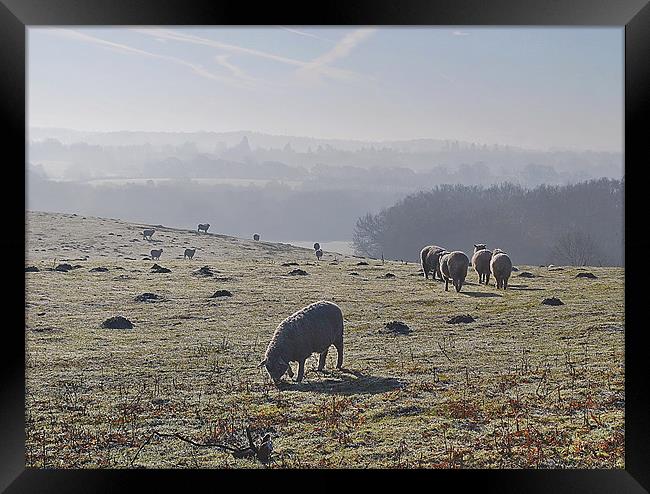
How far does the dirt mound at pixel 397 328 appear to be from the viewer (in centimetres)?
1059

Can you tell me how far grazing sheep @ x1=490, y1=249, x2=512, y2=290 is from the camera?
12.1m

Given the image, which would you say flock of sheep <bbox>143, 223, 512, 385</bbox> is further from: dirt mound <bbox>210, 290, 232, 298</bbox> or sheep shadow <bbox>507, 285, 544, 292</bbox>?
sheep shadow <bbox>507, 285, 544, 292</bbox>

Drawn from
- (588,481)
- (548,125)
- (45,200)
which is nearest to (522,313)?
(548,125)

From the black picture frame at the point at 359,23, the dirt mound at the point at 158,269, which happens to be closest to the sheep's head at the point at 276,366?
the black picture frame at the point at 359,23

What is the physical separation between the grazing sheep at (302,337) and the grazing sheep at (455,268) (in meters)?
4.66

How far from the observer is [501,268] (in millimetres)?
12125

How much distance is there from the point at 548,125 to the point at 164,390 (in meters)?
11.3

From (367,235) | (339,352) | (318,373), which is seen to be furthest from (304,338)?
(367,235)

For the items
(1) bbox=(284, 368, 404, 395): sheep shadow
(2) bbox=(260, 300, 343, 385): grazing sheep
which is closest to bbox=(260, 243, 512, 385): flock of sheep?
(2) bbox=(260, 300, 343, 385): grazing sheep

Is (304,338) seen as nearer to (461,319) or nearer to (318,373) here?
(318,373)

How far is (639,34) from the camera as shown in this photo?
2875 millimetres

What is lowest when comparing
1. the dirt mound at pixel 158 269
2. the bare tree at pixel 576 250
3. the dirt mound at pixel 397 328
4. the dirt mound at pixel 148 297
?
the dirt mound at pixel 397 328

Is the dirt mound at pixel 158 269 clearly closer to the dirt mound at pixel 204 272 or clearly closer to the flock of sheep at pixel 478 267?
the dirt mound at pixel 204 272

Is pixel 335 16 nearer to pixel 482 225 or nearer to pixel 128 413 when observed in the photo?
pixel 128 413
